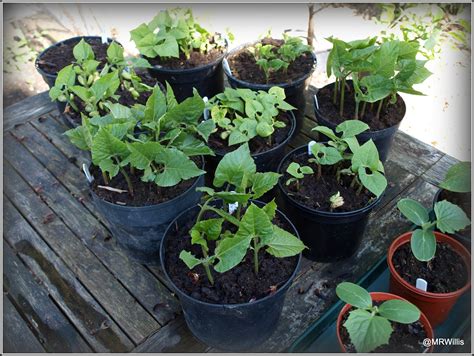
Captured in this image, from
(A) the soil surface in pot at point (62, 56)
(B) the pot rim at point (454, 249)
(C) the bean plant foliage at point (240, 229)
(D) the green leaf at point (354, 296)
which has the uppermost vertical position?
(A) the soil surface in pot at point (62, 56)

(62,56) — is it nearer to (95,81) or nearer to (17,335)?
(95,81)

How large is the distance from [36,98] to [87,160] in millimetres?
765

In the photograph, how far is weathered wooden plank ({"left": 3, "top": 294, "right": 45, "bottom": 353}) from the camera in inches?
67.5

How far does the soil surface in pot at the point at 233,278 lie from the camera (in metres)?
1.47

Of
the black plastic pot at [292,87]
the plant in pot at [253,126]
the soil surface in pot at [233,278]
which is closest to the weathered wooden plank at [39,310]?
the soil surface in pot at [233,278]

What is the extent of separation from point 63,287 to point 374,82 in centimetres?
157

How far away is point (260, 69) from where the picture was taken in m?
2.41

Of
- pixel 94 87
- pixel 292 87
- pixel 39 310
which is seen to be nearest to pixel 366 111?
pixel 292 87

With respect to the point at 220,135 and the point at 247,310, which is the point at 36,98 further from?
the point at 247,310

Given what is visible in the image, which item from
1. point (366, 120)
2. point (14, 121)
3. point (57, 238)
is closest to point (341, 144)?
point (366, 120)

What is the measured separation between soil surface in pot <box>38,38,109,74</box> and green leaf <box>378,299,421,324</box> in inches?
78.1

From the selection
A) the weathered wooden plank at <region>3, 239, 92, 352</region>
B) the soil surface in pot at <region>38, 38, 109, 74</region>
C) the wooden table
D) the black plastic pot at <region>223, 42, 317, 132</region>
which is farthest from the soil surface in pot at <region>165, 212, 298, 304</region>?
the soil surface in pot at <region>38, 38, 109, 74</region>

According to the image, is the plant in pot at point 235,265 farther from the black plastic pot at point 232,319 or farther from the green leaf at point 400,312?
the green leaf at point 400,312

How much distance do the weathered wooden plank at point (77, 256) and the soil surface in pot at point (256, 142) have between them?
0.71 m
